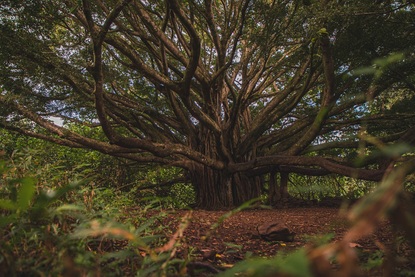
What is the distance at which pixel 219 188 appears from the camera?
637cm

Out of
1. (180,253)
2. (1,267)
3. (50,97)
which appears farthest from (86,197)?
(50,97)

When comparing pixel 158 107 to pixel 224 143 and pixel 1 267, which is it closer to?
pixel 224 143

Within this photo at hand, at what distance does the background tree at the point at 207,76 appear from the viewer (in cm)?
355

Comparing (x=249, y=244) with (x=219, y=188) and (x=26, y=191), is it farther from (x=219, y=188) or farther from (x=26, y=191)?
(x=219, y=188)

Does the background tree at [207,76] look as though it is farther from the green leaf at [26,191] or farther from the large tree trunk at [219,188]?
the green leaf at [26,191]

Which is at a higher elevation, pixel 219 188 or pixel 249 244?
pixel 219 188

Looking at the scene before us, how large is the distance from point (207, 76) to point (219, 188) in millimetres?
2403

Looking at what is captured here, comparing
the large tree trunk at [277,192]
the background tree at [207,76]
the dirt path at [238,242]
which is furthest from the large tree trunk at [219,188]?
the dirt path at [238,242]

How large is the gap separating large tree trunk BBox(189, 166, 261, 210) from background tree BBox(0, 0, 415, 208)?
23mm

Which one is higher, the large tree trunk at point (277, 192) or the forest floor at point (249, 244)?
the large tree trunk at point (277, 192)

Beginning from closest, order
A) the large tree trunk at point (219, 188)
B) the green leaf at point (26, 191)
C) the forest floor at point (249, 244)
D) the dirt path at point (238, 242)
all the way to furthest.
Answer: the green leaf at point (26, 191) < the forest floor at point (249, 244) < the dirt path at point (238, 242) < the large tree trunk at point (219, 188)

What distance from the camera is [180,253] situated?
1599mm

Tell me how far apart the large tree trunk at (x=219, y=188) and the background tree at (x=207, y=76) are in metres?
0.02

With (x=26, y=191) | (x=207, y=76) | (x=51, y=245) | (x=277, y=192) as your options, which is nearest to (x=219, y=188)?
(x=277, y=192)
